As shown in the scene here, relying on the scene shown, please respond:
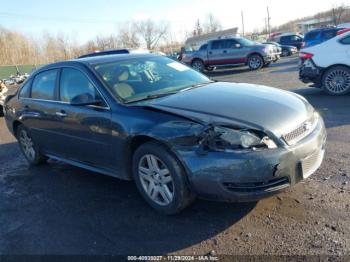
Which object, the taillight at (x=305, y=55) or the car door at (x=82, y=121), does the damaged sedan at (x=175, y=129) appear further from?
the taillight at (x=305, y=55)

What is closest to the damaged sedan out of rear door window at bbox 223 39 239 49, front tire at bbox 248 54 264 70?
front tire at bbox 248 54 264 70

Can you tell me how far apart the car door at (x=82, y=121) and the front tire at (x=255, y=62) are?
54.7ft

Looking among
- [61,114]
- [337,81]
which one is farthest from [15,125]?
[337,81]

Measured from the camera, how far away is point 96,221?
374 cm

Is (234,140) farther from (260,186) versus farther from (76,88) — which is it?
(76,88)

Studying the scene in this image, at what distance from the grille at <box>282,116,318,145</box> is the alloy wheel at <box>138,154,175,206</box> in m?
1.14

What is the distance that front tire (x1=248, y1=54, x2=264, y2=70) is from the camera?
20091 millimetres

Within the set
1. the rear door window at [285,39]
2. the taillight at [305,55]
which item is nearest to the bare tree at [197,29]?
the rear door window at [285,39]

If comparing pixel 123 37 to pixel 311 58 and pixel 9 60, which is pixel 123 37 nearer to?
pixel 9 60

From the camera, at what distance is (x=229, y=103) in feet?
11.9

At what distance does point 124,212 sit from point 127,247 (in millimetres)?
698

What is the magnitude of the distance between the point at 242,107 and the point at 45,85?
3.03m

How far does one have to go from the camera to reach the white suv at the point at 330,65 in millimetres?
8602

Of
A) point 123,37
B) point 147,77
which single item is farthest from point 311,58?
point 123,37
